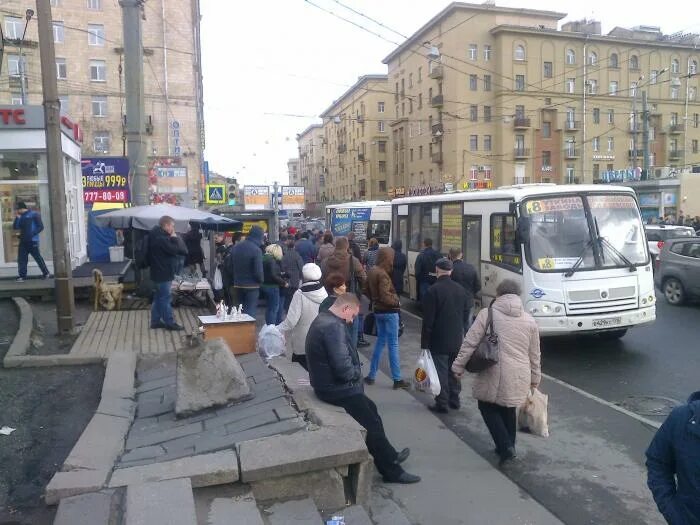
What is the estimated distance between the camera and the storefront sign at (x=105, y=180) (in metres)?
20.9

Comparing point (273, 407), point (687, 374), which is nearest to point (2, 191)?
point (273, 407)

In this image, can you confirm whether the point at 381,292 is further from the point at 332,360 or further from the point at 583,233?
the point at 583,233

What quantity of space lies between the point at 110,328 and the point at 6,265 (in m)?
5.76

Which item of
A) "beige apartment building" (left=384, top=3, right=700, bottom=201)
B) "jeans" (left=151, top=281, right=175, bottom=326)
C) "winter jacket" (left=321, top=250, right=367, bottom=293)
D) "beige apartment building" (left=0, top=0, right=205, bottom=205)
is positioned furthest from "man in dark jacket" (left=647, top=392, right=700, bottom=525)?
"beige apartment building" (left=384, top=3, right=700, bottom=201)

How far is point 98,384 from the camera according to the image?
6.67 m

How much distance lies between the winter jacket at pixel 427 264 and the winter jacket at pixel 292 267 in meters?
2.52

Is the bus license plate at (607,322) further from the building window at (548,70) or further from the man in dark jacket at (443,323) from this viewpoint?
the building window at (548,70)

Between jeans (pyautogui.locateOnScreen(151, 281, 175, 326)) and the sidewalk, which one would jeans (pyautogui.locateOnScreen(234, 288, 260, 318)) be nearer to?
jeans (pyautogui.locateOnScreen(151, 281, 175, 326))

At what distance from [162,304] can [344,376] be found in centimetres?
538

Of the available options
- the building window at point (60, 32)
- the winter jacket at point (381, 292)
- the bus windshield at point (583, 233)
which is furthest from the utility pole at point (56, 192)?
the building window at point (60, 32)

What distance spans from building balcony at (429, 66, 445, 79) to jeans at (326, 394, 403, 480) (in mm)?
52565

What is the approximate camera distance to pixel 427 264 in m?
11.8

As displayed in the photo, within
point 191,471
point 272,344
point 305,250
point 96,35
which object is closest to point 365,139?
point 96,35

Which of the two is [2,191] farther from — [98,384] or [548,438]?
[548,438]
